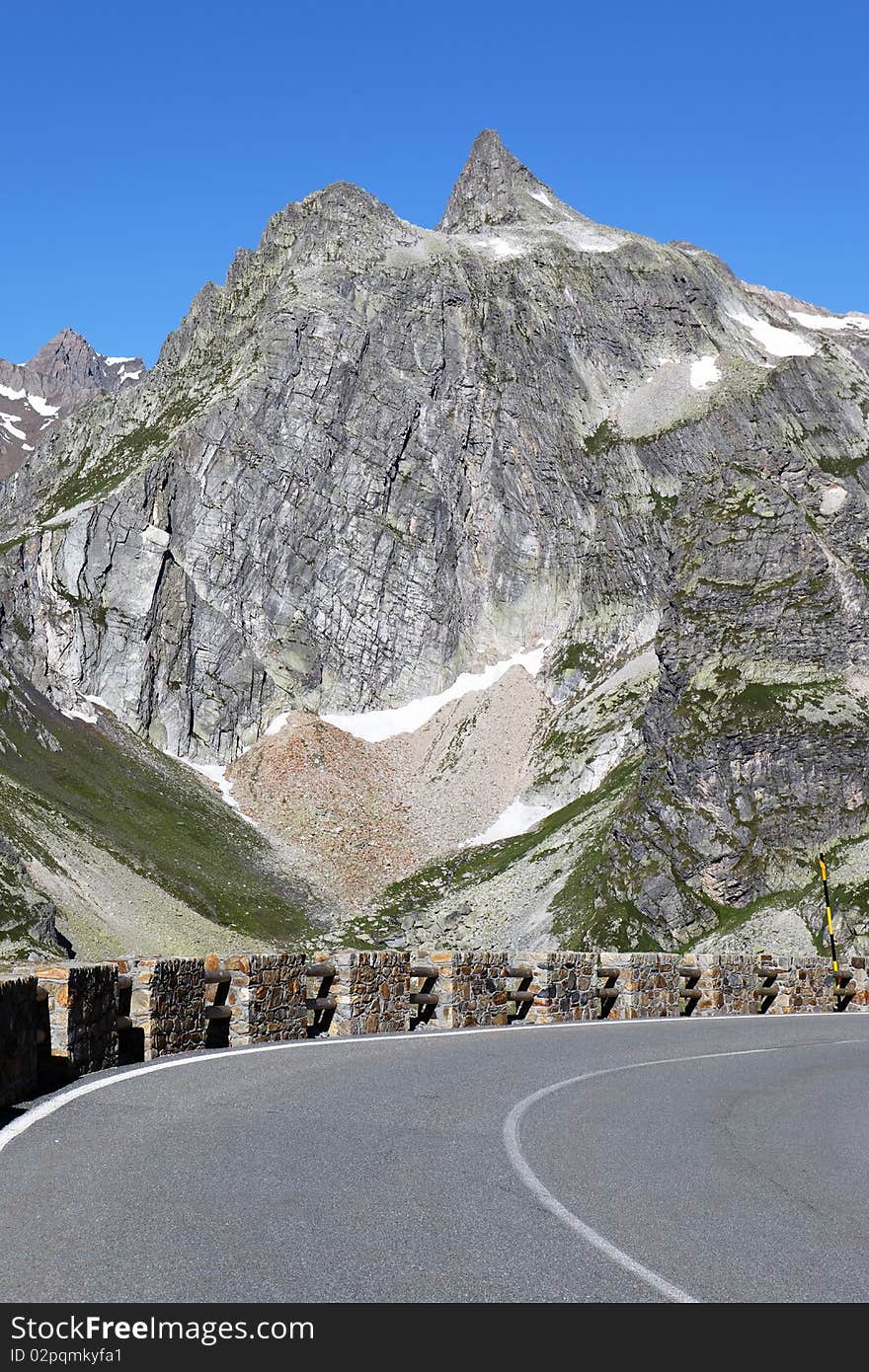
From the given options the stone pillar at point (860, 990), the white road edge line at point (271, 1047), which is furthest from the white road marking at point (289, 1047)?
the stone pillar at point (860, 990)

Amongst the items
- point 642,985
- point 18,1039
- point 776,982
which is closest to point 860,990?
point 776,982

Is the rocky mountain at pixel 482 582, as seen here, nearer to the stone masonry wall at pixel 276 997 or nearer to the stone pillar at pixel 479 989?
the stone pillar at pixel 479 989

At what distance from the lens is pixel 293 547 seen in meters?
132

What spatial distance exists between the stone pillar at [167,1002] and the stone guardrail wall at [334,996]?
0.02 metres

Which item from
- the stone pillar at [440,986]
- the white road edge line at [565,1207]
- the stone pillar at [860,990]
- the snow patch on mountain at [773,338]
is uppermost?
the snow patch on mountain at [773,338]

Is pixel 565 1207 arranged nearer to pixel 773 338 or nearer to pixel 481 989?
pixel 481 989

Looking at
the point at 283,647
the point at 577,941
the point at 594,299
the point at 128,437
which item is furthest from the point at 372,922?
the point at 594,299

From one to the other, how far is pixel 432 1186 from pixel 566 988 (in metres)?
18.9

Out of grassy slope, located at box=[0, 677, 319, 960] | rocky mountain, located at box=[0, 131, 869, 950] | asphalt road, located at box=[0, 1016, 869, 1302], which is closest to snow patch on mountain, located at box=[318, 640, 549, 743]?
rocky mountain, located at box=[0, 131, 869, 950]

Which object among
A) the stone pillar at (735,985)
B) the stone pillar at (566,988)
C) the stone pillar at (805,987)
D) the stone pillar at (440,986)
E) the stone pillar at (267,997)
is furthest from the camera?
the stone pillar at (805,987)

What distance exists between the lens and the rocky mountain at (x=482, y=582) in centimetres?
8262

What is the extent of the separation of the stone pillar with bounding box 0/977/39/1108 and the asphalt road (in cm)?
53

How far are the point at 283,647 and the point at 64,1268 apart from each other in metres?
124

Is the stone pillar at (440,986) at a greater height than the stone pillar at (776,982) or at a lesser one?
greater
